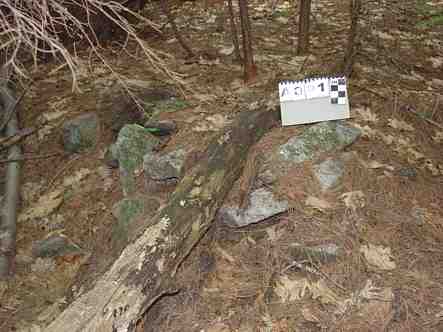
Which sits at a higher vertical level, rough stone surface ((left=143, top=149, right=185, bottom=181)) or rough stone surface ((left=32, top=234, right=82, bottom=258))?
rough stone surface ((left=143, top=149, right=185, bottom=181))

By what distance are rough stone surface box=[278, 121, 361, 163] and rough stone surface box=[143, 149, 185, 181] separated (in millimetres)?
865

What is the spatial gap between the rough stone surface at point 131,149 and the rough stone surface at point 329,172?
1542mm

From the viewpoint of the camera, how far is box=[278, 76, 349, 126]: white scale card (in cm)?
383

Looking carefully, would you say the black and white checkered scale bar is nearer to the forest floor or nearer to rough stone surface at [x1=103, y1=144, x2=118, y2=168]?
the forest floor

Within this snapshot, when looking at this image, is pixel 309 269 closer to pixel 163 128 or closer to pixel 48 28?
pixel 163 128

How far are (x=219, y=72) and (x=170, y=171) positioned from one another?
175cm

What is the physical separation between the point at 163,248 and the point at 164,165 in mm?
1022

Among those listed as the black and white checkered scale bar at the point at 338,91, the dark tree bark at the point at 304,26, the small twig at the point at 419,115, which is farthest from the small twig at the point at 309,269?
the dark tree bark at the point at 304,26

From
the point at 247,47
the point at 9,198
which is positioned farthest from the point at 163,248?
the point at 247,47

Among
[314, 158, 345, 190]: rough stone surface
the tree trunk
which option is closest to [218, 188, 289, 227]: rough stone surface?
[314, 158, 345, 190]: rough stone surface

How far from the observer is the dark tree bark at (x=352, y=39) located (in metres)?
4.16

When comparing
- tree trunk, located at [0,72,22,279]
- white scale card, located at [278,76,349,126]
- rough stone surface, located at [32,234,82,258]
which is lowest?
rough stone surface, located at [32,234,82,258]

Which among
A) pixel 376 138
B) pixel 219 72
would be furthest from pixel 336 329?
pixel 219 72

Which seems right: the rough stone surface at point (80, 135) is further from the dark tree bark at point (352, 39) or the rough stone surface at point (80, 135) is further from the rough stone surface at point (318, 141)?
the dark tree bark at point (352, 39)
